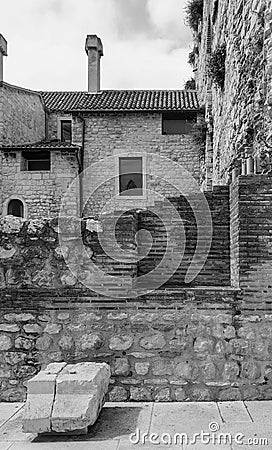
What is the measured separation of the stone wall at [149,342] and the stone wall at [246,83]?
2319 mm

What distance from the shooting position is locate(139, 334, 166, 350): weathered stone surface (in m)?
5.11

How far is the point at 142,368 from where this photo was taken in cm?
509

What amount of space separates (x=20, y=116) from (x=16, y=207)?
384 cm

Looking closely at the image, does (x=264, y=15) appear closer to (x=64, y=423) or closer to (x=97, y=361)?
(x=97, y=361)

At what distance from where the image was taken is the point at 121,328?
5.16 meters

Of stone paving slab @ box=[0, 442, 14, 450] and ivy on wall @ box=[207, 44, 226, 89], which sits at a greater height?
ivy on wall @ box=[207, 44, 226, 89]

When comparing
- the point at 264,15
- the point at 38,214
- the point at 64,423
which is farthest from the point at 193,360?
→ the point at 38,214

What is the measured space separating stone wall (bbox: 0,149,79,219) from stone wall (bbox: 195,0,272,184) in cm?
759

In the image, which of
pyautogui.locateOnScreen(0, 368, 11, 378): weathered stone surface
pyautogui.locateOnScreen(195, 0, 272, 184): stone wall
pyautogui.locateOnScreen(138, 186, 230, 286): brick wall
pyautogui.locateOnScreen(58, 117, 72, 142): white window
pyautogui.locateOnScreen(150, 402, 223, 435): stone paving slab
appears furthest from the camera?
pyautogui.locateOnScreen(58, 117, 72, 142): white window

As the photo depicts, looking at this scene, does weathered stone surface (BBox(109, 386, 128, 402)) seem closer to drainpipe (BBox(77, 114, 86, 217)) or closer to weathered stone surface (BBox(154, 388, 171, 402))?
weathered stone surface (BBox(154, 388, 171, 402))

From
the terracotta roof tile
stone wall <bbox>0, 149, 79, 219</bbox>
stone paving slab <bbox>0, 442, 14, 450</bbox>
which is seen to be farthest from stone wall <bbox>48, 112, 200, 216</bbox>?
stone paving slab <bbox>0, 442, 14, 450</bbox>

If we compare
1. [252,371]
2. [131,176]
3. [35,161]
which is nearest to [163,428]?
[252,371]

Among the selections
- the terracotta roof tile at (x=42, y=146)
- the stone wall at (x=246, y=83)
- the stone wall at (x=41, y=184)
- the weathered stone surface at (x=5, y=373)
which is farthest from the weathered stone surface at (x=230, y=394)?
the terracotta roof tile at (x=42, y=146)

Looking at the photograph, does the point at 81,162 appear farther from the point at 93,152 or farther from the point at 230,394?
the point at 230,394
